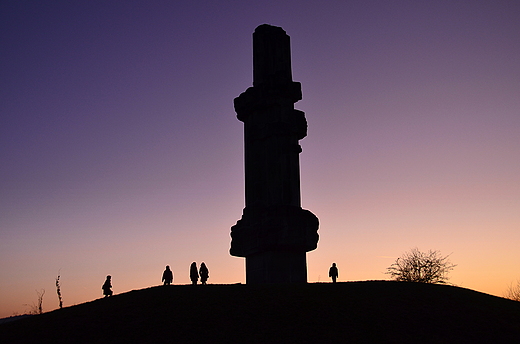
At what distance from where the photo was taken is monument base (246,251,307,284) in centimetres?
2823

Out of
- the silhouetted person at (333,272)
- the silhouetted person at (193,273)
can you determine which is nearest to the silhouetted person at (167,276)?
the silhouetted person at (193,273)

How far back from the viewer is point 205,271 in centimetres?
2786

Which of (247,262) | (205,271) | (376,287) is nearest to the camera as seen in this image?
(376,287)

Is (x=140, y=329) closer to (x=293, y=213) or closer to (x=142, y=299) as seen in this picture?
(x=142, y=299)

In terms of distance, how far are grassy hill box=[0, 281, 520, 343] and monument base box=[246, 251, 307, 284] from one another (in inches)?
156

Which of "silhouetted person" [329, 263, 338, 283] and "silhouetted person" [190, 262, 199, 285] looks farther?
"silhouetted person" [329, 263, 338, 283]

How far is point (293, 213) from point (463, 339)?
36.1 feet

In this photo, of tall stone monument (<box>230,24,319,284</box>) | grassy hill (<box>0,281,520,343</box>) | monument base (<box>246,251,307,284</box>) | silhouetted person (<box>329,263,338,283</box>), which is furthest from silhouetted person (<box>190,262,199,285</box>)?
silhouetted person (<box>329,263,338,283</box>)

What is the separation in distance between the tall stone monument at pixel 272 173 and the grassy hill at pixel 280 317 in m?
4.11

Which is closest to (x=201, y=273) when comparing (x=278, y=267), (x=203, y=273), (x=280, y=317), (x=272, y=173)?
(x=203, y=273)

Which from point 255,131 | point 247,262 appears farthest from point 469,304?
point 255,131

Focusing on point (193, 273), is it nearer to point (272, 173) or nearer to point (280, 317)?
point (272, 173)

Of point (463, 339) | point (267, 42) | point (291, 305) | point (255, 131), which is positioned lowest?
point (463, 339)

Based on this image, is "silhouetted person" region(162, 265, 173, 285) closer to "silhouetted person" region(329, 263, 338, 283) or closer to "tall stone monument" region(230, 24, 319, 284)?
"tall stone monument" region(230, 24, 319, 284)
